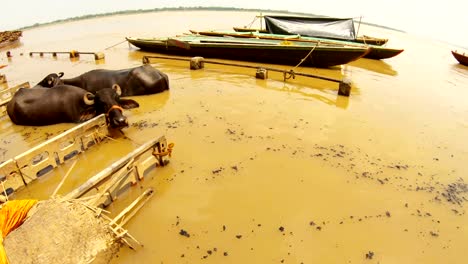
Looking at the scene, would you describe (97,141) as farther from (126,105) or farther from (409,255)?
(409,255)

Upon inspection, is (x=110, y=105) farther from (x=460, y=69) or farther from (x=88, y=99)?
(x=460, y=69)

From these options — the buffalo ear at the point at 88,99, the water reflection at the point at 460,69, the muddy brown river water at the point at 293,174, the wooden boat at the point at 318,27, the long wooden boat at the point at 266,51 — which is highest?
the wooden boat at the point at 318,27

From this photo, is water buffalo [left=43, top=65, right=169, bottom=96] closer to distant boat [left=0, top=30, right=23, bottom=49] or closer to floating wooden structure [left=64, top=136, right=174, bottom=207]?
floating wooden structure [left=64, top=136, right=174, bottom=207]

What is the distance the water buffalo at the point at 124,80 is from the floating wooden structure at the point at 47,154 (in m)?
2.83

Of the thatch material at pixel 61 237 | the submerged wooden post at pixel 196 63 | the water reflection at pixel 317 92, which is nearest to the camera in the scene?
the thatch material at pixel 61 237

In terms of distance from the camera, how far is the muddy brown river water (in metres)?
3.58

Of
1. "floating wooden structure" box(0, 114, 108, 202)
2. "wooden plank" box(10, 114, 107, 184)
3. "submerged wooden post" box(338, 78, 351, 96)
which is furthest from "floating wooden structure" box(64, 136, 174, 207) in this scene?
"submerged wooden post" box(338, 78, 351, 96)

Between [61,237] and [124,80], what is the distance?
6327 mm

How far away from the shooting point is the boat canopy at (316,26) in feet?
44.5

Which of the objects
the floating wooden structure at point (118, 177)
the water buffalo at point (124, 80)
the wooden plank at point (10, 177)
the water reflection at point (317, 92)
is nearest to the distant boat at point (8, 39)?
the water buffalo at point (124, 80)

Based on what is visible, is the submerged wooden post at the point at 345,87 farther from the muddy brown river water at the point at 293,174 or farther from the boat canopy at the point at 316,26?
the boat canopy at the point at 316,26

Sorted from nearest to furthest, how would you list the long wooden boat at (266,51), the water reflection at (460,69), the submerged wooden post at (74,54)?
the long wooden boat at (266,51) < the water reflection at (460,69) < the submerged wooden post at (74,54)

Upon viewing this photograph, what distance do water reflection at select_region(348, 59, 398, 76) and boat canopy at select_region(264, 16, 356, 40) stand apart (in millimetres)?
1273

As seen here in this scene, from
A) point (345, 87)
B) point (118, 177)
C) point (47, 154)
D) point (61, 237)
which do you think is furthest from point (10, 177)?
point (345, 87)
